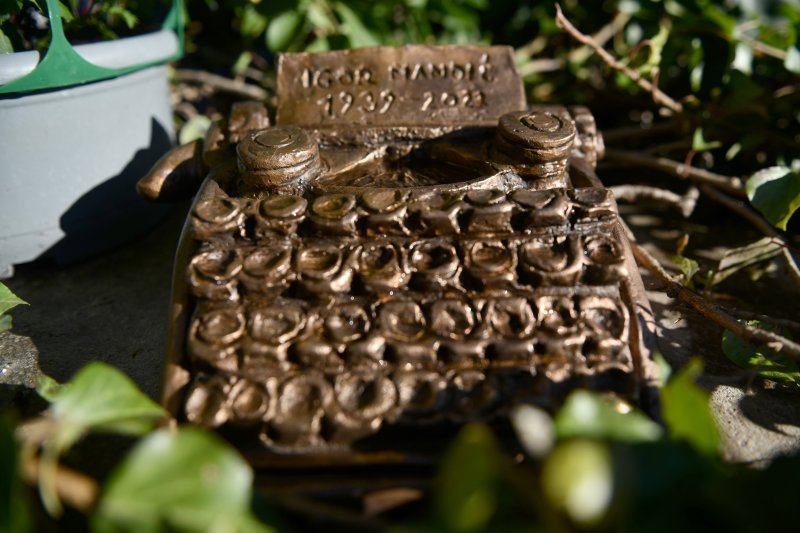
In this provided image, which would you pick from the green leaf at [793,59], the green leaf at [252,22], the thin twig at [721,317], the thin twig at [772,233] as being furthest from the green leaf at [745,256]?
the green leaf at [252,22]

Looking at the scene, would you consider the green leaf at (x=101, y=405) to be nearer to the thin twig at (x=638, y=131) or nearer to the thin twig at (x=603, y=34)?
the thin twig at (x=638, y=131)

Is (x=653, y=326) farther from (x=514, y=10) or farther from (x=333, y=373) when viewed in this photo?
(x=514, y=10)

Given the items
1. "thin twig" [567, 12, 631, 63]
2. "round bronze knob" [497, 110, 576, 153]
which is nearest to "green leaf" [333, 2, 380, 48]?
"thin twig" [567, 12, 631, 63]

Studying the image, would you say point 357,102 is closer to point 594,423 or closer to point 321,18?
point 321,18

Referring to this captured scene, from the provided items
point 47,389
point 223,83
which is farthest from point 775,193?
point 223,83

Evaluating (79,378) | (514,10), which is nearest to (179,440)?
(79,378)
